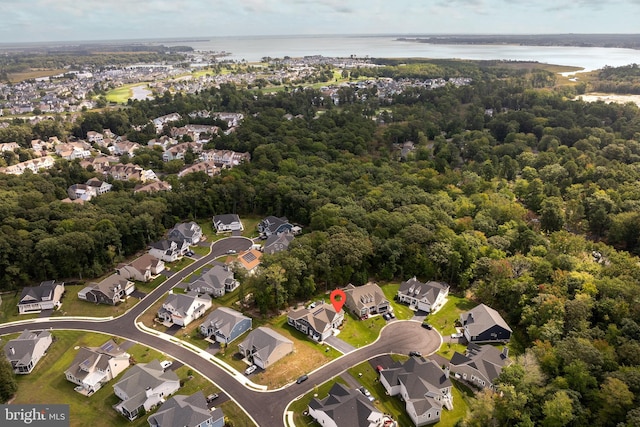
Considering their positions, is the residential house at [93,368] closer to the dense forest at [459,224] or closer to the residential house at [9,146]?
the dense forest at [459,224]

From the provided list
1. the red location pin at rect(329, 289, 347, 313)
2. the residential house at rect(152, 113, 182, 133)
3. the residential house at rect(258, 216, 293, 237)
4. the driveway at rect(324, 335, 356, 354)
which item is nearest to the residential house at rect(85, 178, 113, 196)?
the residential house at rect(258, 216, 293, 237)

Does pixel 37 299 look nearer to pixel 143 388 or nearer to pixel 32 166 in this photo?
pixel 143 388

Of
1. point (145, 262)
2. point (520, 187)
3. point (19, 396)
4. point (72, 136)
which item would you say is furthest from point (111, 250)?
point (72, 136)

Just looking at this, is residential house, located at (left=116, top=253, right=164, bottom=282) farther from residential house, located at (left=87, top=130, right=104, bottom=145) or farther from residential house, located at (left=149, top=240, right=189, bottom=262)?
residential house, located at (left=87, top=130, right=104, bottom=145)

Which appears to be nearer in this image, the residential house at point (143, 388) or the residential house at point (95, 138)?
the residential house at point (143, 388)

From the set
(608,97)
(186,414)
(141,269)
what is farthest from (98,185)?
(608,97)

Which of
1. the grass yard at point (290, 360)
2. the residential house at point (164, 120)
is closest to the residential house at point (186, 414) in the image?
the grass yard at point (290, 360)
